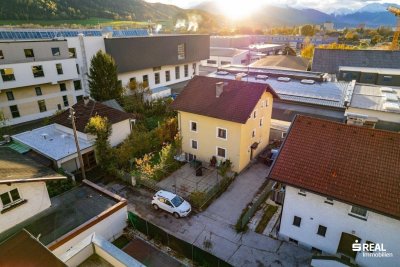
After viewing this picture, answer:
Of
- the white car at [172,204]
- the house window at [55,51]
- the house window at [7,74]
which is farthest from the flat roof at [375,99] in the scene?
the house window at [7,74]

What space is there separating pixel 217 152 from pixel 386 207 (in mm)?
15599

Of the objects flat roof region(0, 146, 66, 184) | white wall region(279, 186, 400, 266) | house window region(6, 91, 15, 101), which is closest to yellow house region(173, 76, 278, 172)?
white wall region(279, 186, 400, 266)

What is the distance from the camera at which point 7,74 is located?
111 ft

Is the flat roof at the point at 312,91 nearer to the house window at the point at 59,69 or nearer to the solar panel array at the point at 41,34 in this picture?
the house window at the point at 59,69

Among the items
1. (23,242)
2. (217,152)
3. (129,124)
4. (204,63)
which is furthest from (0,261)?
(204,63)

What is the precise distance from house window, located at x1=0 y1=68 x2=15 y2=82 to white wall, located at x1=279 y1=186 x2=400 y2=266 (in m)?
36.8

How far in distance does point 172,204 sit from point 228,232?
16.0ft

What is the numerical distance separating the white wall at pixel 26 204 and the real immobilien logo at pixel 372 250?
21.0 metres

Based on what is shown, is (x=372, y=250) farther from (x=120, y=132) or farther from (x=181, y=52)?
(x=181, y=52)

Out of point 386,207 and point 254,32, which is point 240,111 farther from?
point 254,32

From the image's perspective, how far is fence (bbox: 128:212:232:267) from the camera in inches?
636

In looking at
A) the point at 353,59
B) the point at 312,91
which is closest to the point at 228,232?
the point at 312,91

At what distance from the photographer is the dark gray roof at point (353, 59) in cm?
5083

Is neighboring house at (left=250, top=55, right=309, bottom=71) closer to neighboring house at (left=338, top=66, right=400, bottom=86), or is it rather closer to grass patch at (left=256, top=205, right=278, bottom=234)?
neighboring house at (left=338, top=66, right=400, bottom=86)
